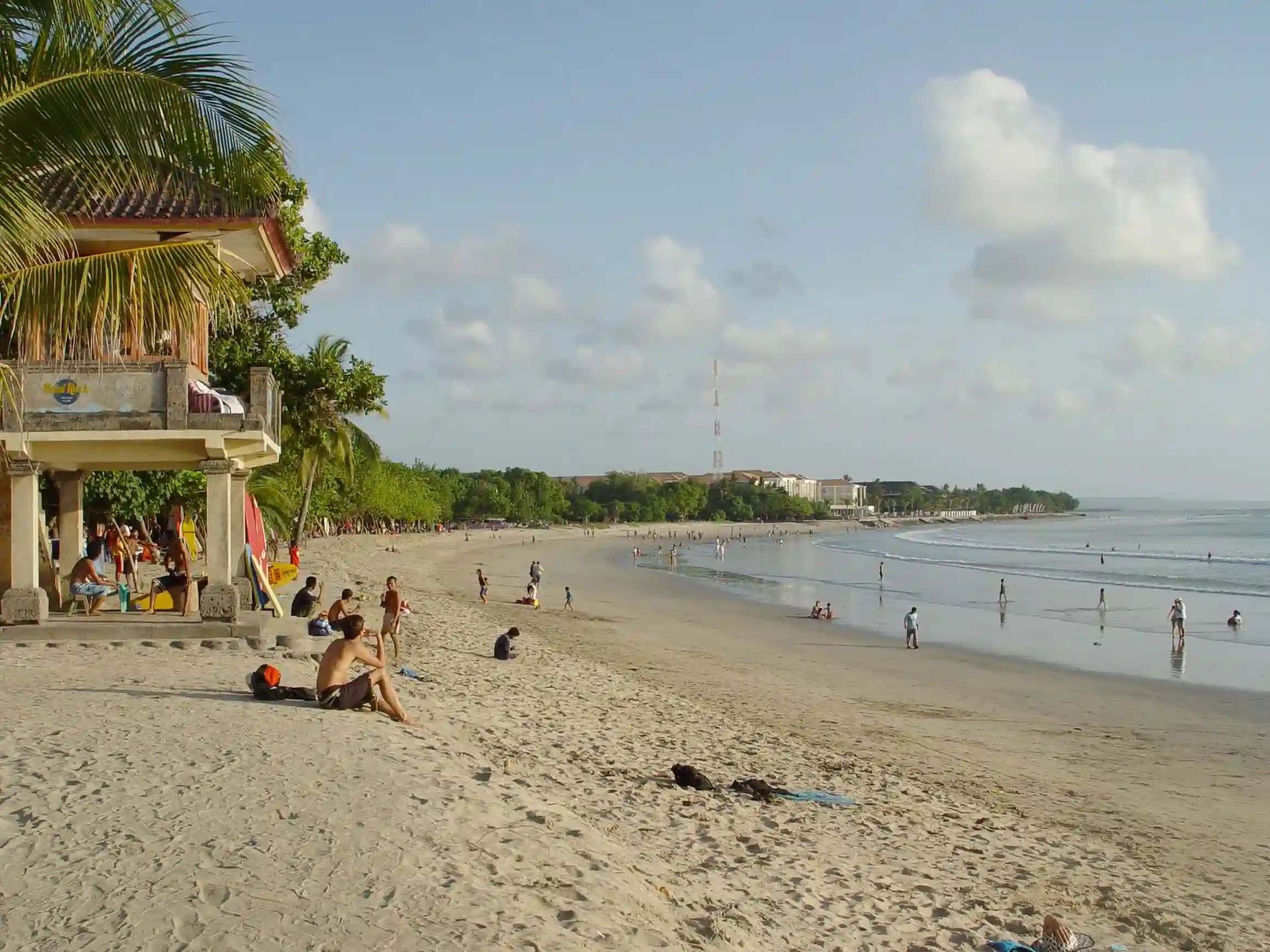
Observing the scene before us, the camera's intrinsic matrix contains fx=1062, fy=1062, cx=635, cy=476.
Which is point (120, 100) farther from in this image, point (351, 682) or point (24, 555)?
point (24, 555)

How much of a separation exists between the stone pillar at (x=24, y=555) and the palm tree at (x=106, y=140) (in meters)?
6.97

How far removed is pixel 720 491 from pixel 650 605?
13436cm

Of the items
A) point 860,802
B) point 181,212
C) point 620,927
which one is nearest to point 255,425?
point 181,212

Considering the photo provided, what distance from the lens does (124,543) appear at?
Answer: 60.8ft

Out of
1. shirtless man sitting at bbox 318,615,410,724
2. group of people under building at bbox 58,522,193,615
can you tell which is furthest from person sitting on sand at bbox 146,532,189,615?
shirtless man sitting at bbox 318,615,410,724

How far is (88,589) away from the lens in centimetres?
1359

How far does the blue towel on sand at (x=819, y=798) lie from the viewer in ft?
30.3

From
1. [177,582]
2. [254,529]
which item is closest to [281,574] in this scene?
[254,529]

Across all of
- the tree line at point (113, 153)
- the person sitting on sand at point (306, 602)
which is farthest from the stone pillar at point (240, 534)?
the tree line at point (113, 153)

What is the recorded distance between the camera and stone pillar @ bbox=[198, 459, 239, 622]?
512 inches

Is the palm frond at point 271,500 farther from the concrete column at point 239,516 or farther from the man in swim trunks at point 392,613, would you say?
the man in swim trunks at point 392,613

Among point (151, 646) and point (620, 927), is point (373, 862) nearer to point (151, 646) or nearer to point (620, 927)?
point (620, 927)

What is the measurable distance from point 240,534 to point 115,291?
30.2 ft

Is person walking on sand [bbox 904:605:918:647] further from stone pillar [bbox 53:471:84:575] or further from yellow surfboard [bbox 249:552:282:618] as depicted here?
stone pillar [bbox 53:471:84:575]
